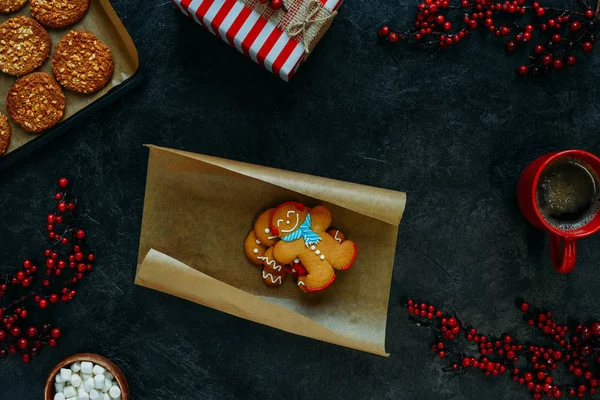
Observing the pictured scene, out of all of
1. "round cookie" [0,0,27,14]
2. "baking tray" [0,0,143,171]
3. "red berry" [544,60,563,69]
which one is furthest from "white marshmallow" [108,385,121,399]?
"red berry" [544,60,563,69]

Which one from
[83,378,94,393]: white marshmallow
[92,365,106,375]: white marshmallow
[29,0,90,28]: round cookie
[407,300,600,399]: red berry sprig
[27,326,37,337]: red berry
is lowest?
[27,326,37,337]: red berry

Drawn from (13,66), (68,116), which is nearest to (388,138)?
(68,116)

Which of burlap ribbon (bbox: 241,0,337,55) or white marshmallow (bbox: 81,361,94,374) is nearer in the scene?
burlap ribbon (bbox: 241,0,337,55)

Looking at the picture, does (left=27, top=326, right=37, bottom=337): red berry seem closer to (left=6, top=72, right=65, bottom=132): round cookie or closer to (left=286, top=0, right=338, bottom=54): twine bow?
(left=6, top=72, right=65, bottom=132): round cookie

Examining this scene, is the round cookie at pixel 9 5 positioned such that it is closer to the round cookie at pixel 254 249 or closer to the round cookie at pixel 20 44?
the round cookie at pixel 20 44

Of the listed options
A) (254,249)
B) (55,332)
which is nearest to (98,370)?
(55,332)

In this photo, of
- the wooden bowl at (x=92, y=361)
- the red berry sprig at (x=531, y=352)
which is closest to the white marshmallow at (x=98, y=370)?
the wooden bowl at (x=92, y=361)
